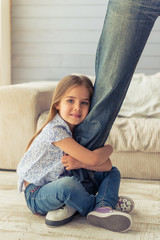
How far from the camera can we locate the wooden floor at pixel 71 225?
1.23 metres

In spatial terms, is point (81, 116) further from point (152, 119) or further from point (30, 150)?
point (152, 119)

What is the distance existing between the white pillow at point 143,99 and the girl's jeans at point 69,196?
0.82 metres

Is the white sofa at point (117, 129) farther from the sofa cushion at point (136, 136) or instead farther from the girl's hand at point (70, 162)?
the girl's hand at point (70, 162)

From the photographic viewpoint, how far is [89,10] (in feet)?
10.0

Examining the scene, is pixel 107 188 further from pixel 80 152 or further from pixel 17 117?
pixel 17 117

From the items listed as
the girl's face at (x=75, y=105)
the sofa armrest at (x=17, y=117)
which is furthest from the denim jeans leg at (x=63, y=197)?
the sofa armrest at (x=17, y=117)

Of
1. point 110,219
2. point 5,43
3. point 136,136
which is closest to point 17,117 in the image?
point 136,136

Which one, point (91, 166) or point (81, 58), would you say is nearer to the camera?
point (91, 166)

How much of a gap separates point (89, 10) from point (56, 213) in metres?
2.16

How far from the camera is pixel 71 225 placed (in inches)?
52.1

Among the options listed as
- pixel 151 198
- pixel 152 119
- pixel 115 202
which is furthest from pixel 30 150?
pixel 152 119

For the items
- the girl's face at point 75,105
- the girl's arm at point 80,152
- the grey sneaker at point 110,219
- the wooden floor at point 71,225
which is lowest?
the wooden floor at point 71,225

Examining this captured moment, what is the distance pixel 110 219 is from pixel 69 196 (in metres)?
0.16

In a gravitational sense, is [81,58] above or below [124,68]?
below
